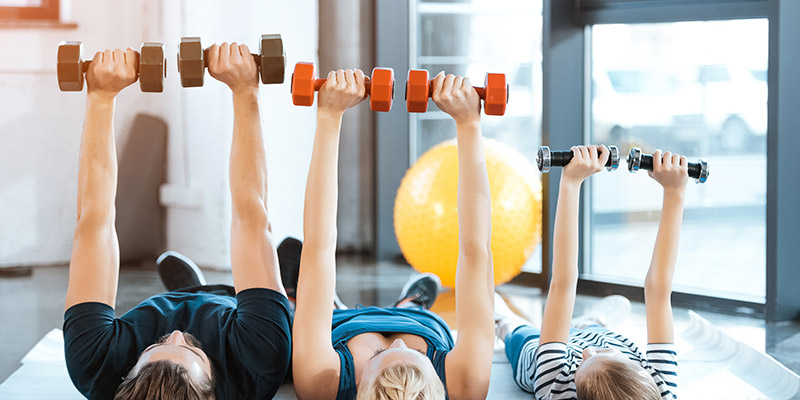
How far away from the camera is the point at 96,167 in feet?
5.70

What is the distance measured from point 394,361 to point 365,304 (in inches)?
68.6

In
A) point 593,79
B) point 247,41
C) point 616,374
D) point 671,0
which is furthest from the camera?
point 247,41

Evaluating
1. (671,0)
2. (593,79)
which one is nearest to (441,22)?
(593,79)

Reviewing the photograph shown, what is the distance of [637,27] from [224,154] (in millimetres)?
2091

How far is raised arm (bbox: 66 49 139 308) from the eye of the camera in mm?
1707

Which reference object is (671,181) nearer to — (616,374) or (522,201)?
(616,374)

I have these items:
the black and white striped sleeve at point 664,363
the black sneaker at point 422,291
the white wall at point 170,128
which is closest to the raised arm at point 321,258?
the black and white striped sleeve at point 664,363

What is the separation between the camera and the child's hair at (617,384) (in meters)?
1.48

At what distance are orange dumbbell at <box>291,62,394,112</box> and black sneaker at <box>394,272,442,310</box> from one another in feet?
3.56

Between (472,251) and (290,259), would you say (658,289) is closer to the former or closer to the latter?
(472,251)

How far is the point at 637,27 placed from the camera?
332 centimetres

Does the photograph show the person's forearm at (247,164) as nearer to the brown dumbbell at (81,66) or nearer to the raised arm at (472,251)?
the brown dumbbell at (81,66)

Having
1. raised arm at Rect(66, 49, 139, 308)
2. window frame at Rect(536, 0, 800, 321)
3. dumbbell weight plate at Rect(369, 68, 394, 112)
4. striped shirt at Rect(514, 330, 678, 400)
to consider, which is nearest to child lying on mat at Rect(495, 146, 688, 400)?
striped shirt at Rect(514, 330, 678, 400)

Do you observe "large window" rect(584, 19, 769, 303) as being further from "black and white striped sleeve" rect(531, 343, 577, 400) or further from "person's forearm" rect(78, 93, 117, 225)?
"person's forearm" rect(78, 93, 117, 225)
